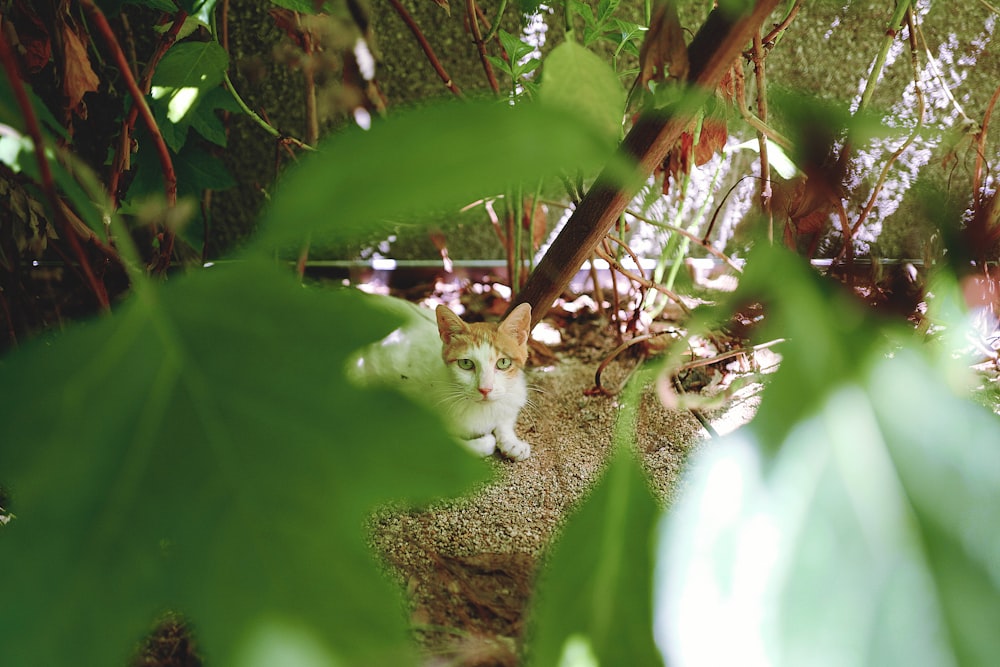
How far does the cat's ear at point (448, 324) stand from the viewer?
0.81 meters

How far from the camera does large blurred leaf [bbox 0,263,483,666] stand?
0.12 m

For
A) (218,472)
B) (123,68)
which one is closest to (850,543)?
(218,472)

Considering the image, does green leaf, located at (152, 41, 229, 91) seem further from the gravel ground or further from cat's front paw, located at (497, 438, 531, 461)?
cat's front paw, located at (497, 438, 531, 461)

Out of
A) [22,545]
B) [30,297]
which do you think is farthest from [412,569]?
[30,297]

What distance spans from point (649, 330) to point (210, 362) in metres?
0.82

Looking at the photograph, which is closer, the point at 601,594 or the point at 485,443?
the point at 601,594

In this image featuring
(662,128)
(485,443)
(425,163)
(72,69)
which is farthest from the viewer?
(485,443)

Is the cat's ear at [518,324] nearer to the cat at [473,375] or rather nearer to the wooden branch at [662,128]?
the cat at [473,375]

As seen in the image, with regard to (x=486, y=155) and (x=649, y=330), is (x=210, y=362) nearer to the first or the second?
(x=486, y=155)

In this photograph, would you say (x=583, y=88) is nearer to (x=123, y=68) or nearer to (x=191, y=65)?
(x=123, y=68)

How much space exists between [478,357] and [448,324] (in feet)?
0.20

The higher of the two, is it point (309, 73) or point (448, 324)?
point (309, 73)

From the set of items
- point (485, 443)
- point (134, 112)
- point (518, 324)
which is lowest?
point (485, 443)

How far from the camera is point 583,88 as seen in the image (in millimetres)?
131
